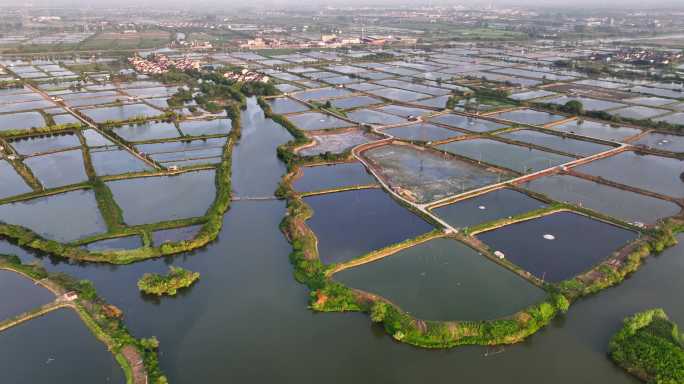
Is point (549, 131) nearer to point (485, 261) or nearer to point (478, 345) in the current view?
point (485, 261)

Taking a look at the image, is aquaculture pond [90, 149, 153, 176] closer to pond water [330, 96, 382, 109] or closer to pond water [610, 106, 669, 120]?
pond water [330, 96, 382, 109]

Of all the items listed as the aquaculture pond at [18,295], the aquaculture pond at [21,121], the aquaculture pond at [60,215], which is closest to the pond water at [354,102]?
the aquaculture pond at [60,215]

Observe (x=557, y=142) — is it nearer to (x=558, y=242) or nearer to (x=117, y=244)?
(x=558, y=242)

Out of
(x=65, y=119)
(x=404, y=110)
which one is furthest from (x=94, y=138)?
(x=404, y=110)

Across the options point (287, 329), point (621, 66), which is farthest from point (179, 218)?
point (621, 66)

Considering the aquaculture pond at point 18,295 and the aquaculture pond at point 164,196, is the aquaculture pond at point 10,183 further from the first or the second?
the aquaculture pond at point 18,295

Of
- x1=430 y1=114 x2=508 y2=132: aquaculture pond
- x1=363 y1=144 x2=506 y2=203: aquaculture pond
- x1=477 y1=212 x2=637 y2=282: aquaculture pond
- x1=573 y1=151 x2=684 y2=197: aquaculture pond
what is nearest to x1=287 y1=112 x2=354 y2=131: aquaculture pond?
x1=363 y1=144 x2=506 y2=203: aquaculture pond

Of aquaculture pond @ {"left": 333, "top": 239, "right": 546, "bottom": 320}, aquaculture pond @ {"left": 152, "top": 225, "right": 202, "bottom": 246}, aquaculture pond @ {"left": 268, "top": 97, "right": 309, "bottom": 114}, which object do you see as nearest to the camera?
aquaculture pond @ {"left": 333, "top": 239, "right": 546, "bottom": 320}
